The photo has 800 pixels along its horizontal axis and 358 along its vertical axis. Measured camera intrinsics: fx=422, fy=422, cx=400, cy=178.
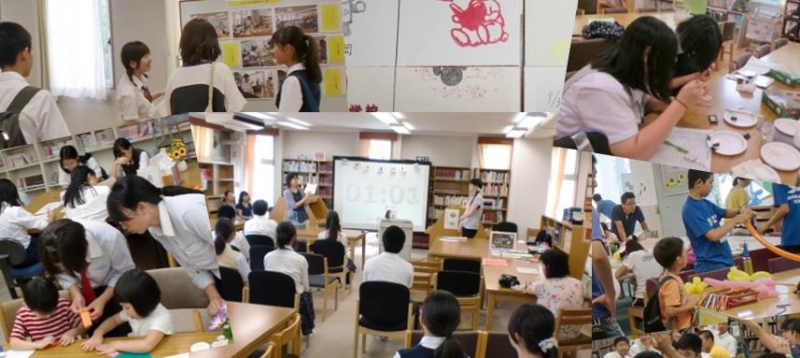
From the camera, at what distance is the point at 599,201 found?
1291 millimetres

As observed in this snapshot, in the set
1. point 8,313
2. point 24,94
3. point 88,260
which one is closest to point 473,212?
point 88,260

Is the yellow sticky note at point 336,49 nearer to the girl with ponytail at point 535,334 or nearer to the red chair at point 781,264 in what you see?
the girl with ponytail at point 535,334

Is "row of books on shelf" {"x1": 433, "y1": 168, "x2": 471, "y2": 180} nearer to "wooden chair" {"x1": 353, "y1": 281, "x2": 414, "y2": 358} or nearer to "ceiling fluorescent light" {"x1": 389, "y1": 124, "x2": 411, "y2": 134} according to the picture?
"ceiling fluorescent light" {"x1": 389, "y1": 124, "x2": 411, "y2": 134}

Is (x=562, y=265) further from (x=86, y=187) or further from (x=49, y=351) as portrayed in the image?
(x=49, y=351)

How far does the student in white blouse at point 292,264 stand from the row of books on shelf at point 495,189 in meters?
0.62

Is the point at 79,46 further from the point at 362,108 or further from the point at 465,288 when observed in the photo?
the point at 465,288

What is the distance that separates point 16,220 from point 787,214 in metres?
2.36

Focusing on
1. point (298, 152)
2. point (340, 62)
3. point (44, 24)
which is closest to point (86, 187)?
point (44, 24)

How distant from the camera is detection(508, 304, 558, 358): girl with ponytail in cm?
125

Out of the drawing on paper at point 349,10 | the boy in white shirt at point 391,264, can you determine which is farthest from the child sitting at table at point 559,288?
the drawing on paper at point 349,10

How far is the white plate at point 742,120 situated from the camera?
1.06 m

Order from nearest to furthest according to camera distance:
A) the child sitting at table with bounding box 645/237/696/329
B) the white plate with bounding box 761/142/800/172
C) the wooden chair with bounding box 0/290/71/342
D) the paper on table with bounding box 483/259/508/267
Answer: the white plate with bounding box 761/142/800/172 → the child sitting at table with bounding box 645/237/696/329 → the paper on table with bounding box 483/259/508/267 → the wooden chair with bounding box 0/290/71/342

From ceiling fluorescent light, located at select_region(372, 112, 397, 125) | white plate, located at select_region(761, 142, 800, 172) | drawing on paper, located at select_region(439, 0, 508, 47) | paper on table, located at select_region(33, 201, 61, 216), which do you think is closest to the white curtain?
paper on table, located at select_region(33, 201, 61, 216)

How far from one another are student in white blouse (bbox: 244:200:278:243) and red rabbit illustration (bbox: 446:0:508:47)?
0.84 m
